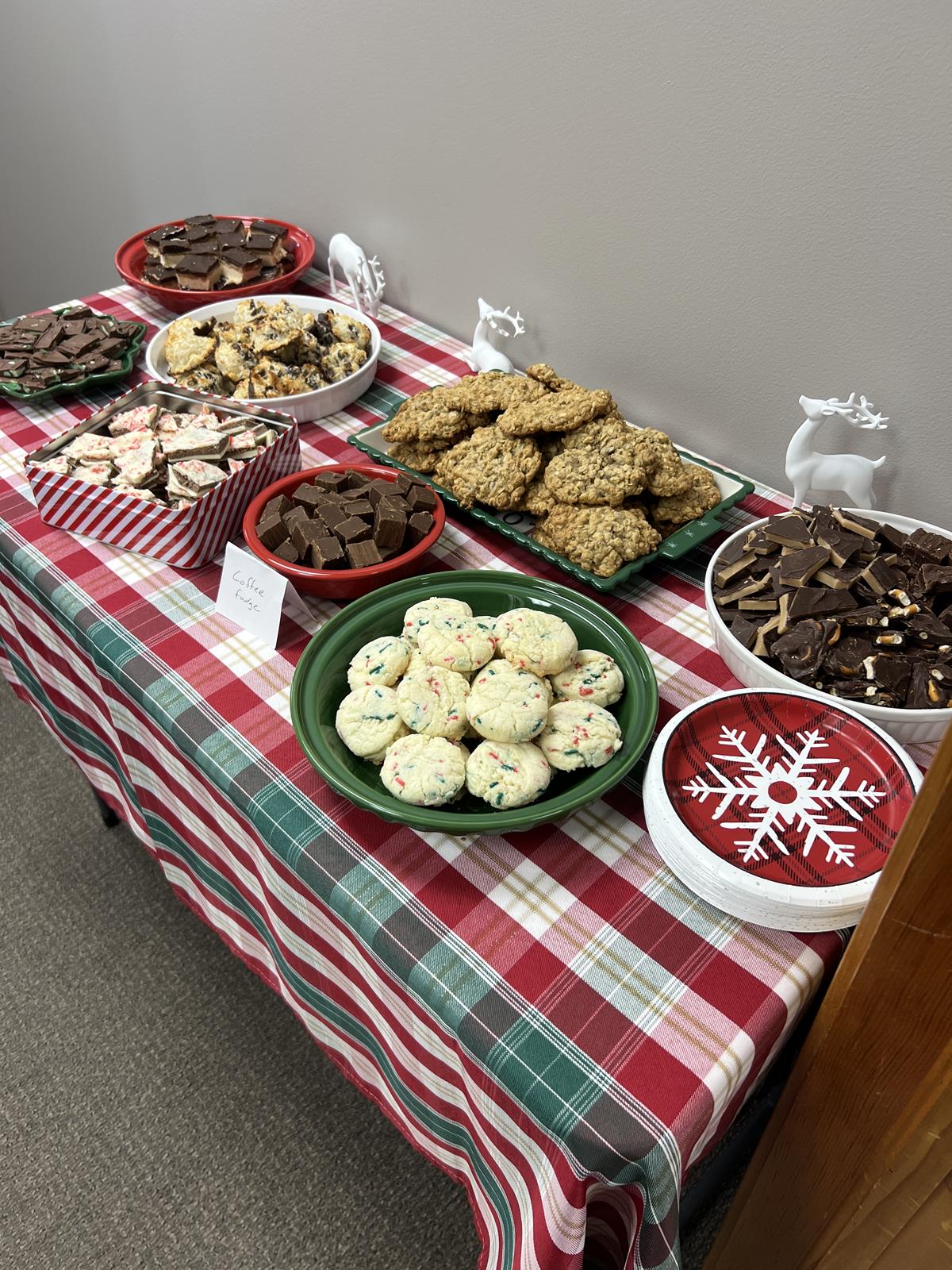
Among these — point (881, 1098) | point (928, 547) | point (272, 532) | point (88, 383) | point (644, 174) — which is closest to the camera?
point (881, 1098)

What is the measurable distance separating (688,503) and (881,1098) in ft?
2.49

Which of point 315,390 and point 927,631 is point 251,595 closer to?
point 315,390

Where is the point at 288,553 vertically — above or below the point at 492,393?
below

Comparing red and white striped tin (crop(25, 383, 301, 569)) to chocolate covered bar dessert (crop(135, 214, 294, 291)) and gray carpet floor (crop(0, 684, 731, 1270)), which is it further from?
gray carpet floor (crop(0, 684, 731, 1270))

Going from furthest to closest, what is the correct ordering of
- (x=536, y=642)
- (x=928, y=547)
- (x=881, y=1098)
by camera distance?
(x=928, y=547)
(x=536, y=642)
(x=881, y=1098)

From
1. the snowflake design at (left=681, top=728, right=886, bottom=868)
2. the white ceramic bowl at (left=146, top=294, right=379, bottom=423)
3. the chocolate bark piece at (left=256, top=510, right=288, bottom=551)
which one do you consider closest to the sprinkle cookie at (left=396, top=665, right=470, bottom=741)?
the snowflake design at (left=681, top=728, right=886, bottom=868)

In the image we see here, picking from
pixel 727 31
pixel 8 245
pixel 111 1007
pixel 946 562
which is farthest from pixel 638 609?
pixel 8 245

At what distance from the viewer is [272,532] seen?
1125 mm

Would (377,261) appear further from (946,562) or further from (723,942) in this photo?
(723,942)

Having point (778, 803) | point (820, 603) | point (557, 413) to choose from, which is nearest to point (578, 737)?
point (778, 803)

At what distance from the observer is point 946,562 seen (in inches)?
39.5

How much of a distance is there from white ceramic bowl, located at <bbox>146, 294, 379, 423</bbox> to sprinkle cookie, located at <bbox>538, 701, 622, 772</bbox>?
2.66 ft

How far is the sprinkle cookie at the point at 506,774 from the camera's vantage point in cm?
82

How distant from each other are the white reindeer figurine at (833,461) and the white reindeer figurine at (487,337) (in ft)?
1.73
